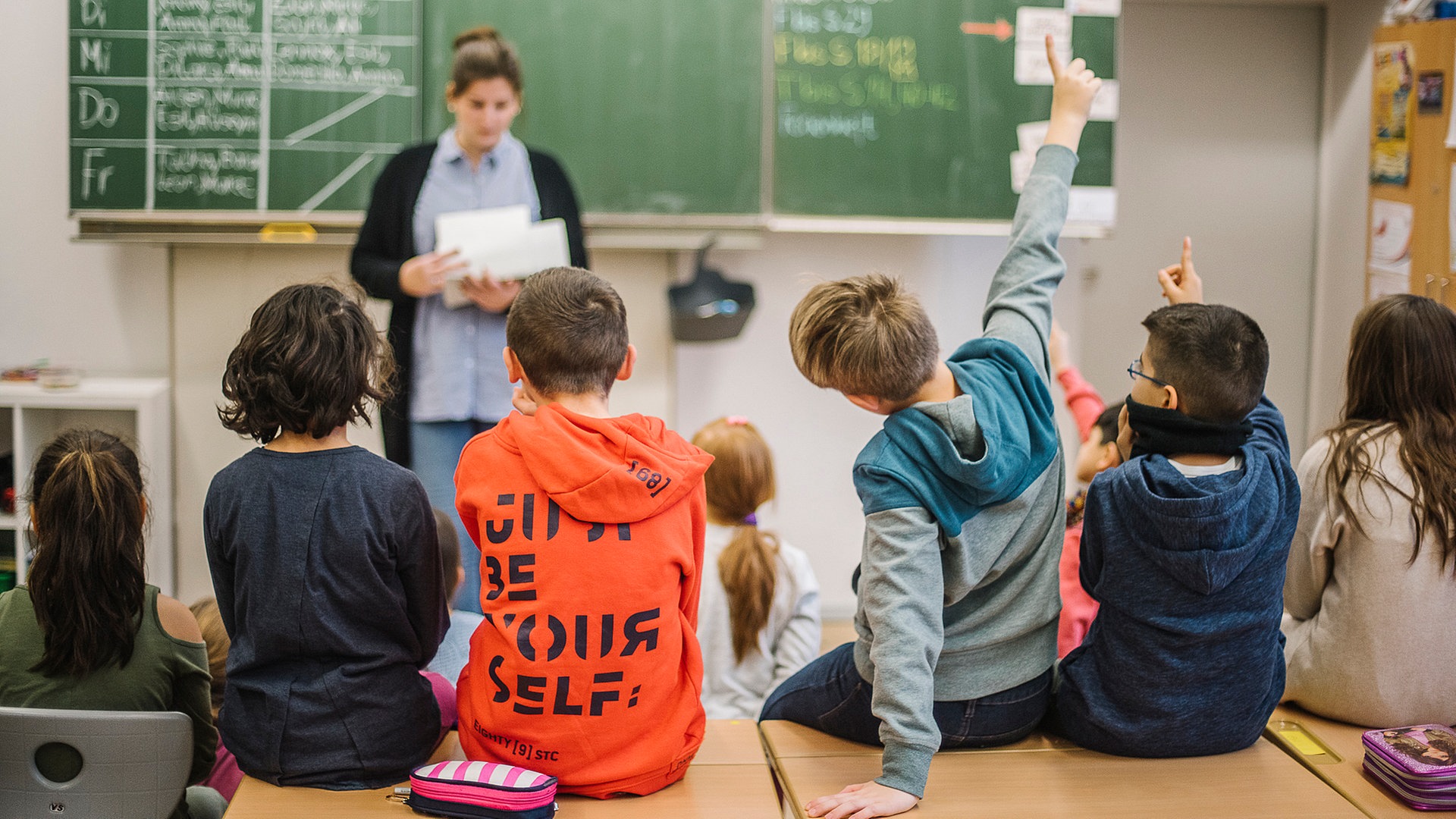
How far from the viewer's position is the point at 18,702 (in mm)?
1739

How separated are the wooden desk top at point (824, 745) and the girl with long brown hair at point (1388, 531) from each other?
504 millimetres

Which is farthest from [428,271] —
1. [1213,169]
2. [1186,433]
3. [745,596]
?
[1213,169]

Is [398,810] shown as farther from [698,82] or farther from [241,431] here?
[698,82]

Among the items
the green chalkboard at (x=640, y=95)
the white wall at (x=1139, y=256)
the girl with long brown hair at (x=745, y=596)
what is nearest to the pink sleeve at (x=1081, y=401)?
the girl with long brown hair at (x=745, y=596)

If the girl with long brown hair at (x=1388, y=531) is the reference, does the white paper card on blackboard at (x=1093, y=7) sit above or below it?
above

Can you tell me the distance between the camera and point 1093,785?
1.79m

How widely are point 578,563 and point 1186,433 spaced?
0.92 m

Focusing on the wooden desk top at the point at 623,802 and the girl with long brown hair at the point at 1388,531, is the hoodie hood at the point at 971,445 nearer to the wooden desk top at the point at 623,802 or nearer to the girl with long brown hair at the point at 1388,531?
the wooden desk top at the point at 623,802

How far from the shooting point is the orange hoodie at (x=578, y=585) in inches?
64.3

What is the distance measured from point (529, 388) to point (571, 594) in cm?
32

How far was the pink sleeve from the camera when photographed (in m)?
2.83

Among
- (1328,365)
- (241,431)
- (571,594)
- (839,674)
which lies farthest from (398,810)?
(1328,365)

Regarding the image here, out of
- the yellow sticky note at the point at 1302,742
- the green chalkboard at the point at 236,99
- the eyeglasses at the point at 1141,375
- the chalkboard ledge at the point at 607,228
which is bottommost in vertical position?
the yellow sticky note at the point at 1302,742

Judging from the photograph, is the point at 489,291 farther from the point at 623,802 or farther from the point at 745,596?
the point at 623,802
